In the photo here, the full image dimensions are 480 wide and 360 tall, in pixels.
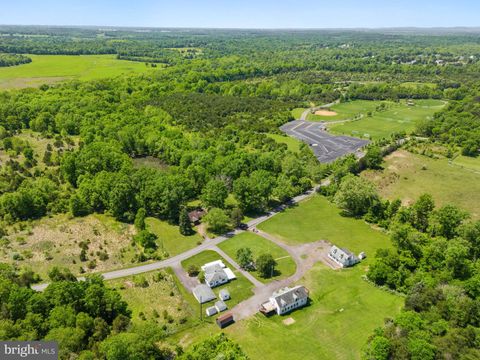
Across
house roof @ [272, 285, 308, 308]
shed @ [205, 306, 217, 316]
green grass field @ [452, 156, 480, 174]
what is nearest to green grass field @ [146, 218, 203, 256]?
shed @ [205, 306, 217, 316]

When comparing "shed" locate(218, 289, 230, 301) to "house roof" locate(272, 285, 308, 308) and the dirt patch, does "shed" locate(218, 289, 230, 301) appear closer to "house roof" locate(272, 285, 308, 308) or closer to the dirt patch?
"house roof" locate(272, 285, 308, 308)

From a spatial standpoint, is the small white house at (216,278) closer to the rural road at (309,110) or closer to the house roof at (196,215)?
the house roof at (196,215)

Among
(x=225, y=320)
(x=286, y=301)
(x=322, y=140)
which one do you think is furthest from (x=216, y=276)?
(x=322, y=140)

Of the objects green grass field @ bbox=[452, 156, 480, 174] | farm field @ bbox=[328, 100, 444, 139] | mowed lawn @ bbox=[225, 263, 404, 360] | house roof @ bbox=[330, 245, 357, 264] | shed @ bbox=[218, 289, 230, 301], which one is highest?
farm field @ bbox=[328, 100, 444, 139]

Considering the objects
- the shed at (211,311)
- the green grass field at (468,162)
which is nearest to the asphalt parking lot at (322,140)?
the green grass field at (468,162)

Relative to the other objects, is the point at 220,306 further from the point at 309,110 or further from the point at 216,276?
the point at 309,110

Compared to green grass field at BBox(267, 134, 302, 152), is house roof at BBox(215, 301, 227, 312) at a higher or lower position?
lower
